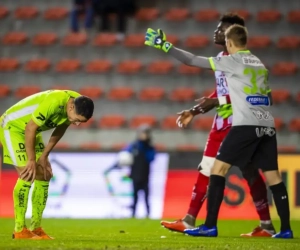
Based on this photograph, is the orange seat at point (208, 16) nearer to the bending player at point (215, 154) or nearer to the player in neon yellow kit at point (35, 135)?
the bending player at point (215, 154)

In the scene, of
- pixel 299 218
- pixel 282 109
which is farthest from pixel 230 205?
pixel 282 109

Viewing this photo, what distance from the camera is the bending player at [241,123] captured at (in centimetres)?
804

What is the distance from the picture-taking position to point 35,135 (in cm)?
748

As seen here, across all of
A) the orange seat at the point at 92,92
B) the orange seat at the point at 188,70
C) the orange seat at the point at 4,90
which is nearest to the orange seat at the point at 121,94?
the orange seat at the point at 92,92

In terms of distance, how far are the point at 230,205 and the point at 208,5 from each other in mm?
6834

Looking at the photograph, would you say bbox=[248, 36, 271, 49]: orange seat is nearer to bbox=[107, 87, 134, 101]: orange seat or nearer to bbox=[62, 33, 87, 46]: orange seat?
bbox=[107, 87, 134, 101]: orange seat

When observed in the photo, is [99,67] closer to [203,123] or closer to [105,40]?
[105,40]

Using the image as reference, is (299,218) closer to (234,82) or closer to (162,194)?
(162,194)

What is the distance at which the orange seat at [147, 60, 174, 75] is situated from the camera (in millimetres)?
18312

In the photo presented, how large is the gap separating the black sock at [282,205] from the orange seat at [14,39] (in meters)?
12.1

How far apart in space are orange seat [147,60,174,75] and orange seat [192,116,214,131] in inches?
56.0

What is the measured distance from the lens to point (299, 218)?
13414 millimetres

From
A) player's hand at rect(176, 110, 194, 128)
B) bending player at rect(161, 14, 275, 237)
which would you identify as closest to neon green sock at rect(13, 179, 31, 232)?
bending player at rect(161, 14, 275, 237)

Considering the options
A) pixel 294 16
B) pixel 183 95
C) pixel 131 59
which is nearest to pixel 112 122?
pixel 183 95
